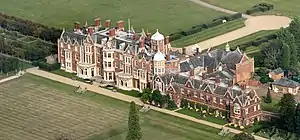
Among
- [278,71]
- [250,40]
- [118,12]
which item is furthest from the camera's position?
[118,12]

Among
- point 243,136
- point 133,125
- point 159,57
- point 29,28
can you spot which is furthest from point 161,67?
point 29,28

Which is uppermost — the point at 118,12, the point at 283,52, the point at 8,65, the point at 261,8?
the point at 261,8

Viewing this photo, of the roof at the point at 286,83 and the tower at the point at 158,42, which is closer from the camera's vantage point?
the roof at the point at 286,83

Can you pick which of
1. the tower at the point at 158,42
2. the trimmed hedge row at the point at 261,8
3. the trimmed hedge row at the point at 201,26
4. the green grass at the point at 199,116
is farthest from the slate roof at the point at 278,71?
the trimmed hedge row at the point at 261,8

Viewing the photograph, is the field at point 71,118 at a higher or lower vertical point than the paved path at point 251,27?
lower

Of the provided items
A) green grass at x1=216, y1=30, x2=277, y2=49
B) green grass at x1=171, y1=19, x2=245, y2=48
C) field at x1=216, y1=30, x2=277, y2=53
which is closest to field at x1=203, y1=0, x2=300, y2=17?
green grass at x1=171, y1=19, x2=245, y2=48

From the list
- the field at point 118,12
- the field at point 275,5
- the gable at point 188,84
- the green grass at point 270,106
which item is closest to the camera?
the green grass at point 270,106

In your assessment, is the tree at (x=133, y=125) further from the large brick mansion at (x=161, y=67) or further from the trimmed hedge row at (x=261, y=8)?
the trimmed hedge row at (x=261, y=8)

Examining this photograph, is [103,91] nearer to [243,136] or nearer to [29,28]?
[243,136]

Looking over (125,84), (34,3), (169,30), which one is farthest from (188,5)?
(125,84)
